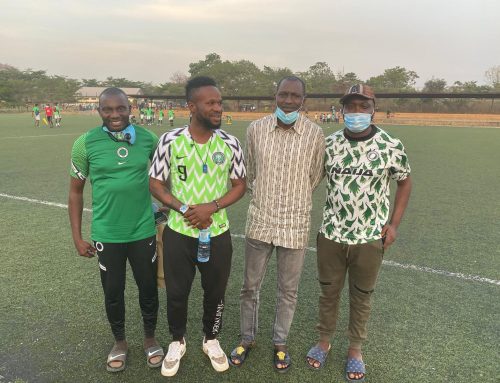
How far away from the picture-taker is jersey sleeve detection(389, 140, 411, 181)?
2564mm

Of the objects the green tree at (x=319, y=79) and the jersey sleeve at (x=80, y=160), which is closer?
the jersey sleeve at (x=80, y=160)

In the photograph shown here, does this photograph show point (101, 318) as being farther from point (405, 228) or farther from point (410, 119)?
point (410, 119)

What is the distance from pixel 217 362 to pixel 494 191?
320 inches

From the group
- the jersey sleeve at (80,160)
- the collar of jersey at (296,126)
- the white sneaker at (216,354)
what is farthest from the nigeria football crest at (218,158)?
the white sneaker at (216,354)

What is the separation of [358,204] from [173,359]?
5.45 feet

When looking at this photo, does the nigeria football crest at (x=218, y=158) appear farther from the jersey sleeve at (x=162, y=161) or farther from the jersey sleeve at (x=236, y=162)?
the jersey sleeve at (x=162, y=161)

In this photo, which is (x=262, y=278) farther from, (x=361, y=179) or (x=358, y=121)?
(x=358, y=121)

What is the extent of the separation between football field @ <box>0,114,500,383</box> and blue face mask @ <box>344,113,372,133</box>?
1709mm

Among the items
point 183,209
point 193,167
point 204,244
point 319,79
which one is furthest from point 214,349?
point 319,79

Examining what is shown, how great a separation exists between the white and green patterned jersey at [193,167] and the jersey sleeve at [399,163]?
0.99m

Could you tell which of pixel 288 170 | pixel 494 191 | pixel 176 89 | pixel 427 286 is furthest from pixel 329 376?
pixel 176 89

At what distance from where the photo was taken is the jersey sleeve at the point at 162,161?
246 centimetres

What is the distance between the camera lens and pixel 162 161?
2471mm

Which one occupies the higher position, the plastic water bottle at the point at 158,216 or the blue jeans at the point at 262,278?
the plastic water bottle at the point at 158,216
